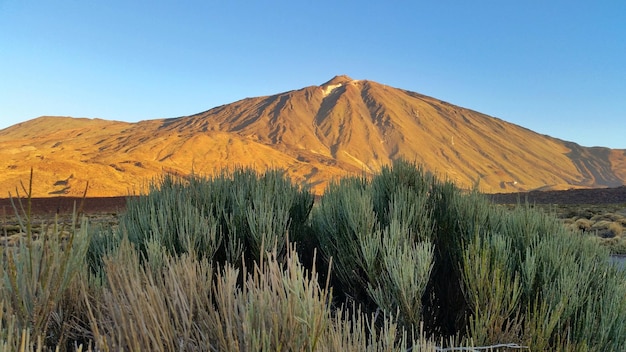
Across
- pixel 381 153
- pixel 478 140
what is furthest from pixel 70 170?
pixel 478 140

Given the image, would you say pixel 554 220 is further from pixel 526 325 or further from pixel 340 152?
pixel 340 152

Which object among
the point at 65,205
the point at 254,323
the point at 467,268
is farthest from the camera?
the point at 65,205

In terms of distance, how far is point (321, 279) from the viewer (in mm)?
4902

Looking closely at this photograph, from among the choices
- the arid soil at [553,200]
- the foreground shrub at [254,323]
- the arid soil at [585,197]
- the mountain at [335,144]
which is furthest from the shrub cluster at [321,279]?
the mountain at [335,144]

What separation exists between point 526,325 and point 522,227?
180 cm

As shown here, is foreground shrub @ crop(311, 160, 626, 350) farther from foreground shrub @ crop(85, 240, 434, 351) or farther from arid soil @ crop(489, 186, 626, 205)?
arid soil @ crop(489, 186, 626, 205)

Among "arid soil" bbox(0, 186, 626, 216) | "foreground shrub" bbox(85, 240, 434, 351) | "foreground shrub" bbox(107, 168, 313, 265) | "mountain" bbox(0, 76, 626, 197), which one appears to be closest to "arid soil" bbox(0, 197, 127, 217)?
"arid soil" bbox(0, 186, 626, 216)

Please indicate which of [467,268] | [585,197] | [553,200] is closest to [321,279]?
[467,268]

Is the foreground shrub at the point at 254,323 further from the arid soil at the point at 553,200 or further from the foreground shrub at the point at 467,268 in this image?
the arid soil at the point at 553,200

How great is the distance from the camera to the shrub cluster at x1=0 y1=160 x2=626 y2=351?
209 cm

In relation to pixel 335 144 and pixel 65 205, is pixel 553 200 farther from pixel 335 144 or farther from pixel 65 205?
pixel 335 144

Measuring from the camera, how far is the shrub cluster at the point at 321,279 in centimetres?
209

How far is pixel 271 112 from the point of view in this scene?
190 meters

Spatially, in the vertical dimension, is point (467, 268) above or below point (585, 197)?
above
